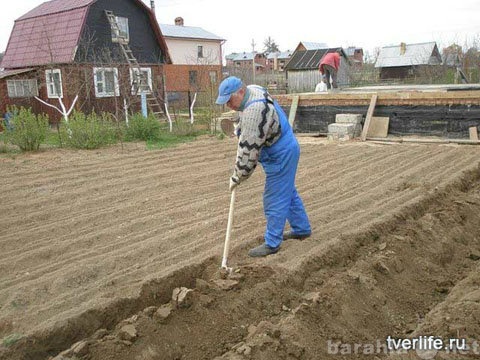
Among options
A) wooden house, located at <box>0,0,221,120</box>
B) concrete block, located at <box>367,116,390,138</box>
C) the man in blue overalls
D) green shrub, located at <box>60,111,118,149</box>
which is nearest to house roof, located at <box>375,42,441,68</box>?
wooden house, located at <box>0,0,221,120</box>

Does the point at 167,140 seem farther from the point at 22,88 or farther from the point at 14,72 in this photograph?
the point at 22,88

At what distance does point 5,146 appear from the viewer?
11.1 meters

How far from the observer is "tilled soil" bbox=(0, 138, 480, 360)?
10.8ft

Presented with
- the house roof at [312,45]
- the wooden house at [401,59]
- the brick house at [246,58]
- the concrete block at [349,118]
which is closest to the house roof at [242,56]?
the brick house at [246,58]

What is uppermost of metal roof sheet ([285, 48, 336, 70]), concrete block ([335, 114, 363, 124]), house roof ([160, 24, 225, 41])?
house roof ([160, 24, 225, 41])

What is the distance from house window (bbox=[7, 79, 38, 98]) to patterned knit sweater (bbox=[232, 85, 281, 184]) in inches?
689

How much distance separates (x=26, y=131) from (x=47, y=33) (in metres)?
8.98

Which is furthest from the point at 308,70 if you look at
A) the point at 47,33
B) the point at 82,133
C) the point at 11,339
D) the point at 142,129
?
the point at 11,339

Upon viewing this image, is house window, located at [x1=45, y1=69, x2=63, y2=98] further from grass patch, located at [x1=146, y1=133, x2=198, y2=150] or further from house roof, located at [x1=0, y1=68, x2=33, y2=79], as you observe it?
grass patch, located at [x1=146, y1=133, x2=198, y2=150]

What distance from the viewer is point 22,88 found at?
20.1 m

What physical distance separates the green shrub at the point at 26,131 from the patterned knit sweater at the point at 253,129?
7894 millimetres

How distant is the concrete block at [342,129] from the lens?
11.6 m

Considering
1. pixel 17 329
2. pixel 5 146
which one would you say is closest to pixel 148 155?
pixel 5 146

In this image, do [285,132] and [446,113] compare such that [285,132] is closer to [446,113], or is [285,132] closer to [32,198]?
[32,198]
